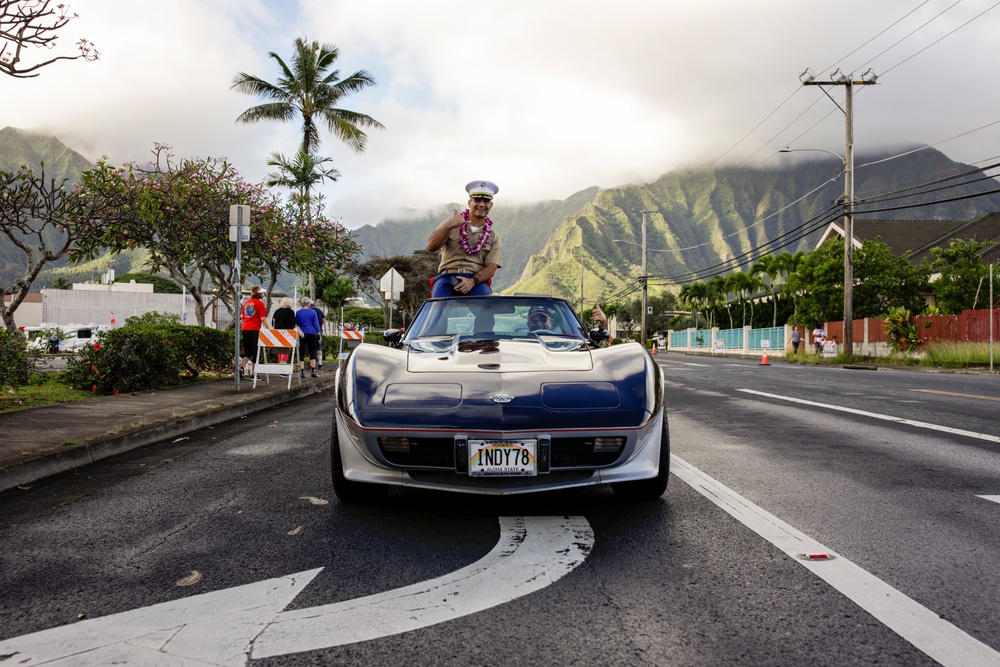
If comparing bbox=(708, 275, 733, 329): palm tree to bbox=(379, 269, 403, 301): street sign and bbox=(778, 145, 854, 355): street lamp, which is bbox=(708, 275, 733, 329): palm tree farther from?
bbox=(379, 269, 403, 301): street sign

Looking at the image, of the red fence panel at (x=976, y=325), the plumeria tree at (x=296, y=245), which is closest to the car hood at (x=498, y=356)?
the plumeria tree at (x=296, y=245)

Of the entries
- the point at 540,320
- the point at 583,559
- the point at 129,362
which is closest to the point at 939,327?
the point at 129,362

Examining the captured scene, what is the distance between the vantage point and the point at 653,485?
162 inches

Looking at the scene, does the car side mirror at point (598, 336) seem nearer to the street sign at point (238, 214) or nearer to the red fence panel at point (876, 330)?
the street sign at point (238, 214)

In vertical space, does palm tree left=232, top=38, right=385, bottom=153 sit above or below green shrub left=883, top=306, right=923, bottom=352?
above

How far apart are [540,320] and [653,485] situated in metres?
1.49

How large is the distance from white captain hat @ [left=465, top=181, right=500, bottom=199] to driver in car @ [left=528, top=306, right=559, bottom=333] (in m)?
1.69

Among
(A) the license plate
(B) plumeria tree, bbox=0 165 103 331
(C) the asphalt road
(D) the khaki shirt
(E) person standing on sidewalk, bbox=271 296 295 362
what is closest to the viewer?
(C) the asphalt road

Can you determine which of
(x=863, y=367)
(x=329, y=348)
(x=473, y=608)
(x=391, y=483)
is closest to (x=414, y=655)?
(x=473, y=608)

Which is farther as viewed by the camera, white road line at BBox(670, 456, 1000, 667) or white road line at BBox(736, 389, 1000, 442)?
white road line at BBox(736, 389, 1000, 442)

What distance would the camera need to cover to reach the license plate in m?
3.56

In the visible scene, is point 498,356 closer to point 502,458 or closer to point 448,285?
point 502,458

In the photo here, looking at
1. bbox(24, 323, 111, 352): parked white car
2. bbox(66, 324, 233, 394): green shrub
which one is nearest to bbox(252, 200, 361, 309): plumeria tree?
bbox(24, 323, 111, 352): parked white car

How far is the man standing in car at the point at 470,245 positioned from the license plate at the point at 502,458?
2.96 metres
